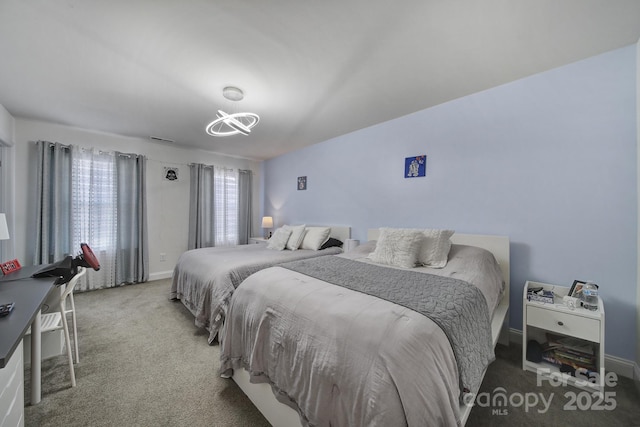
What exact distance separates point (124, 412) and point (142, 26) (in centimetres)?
245

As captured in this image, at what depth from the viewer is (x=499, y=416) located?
1.36 m

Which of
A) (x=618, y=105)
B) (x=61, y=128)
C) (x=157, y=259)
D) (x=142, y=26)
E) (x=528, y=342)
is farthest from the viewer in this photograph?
(x=157, y=259)

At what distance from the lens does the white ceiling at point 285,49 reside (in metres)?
1.37

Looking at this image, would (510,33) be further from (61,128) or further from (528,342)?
(61,128)

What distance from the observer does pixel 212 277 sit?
2215 millimetres

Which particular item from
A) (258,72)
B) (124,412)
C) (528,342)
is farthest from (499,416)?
(258,72)

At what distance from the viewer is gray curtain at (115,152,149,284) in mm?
3594

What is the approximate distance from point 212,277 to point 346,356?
5.67 feet

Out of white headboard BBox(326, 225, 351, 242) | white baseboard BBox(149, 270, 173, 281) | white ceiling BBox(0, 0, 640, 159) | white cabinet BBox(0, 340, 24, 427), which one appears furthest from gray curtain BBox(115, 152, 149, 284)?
white headboard BBox(326, 225, 351, 242)

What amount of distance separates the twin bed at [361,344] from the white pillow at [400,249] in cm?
27

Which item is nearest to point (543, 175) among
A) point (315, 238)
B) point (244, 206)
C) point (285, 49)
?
point (285, 49)

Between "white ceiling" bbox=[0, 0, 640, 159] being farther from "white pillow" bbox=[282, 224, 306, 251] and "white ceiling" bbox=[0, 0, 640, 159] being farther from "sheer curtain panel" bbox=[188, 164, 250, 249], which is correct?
"sheer curtain panel" bbox=[188, 164, 250, 249]

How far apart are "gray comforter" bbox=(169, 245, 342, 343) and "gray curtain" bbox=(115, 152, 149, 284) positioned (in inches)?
50.1

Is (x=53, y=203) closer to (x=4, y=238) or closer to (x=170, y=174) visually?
(x=170, y=174)
